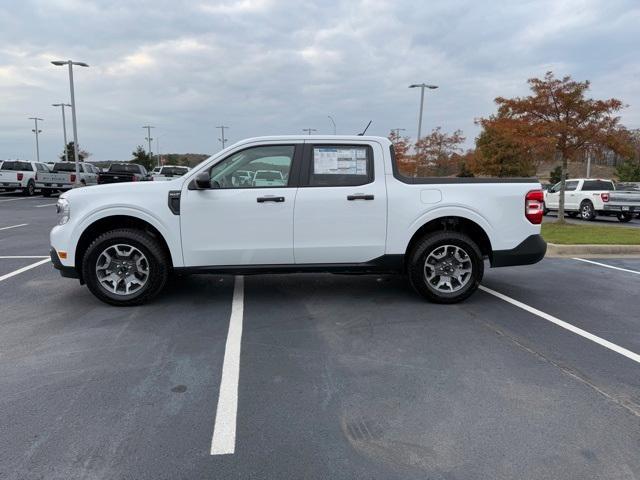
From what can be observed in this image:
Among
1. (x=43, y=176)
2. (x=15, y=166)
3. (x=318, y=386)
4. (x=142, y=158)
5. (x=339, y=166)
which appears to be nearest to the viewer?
(x=318, y=386)

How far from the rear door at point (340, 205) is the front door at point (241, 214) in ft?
0.52

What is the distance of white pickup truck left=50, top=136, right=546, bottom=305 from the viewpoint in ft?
17.4

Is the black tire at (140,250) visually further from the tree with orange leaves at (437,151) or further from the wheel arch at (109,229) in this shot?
the tree with orange leaves at (437,151)

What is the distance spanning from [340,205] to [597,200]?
17273 mm

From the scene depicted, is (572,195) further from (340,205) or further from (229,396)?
(229,396)

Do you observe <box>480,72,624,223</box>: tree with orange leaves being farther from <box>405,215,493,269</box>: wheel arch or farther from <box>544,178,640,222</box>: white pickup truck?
<box>405,215,493,269</box>: wheel arch

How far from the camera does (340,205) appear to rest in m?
5.41

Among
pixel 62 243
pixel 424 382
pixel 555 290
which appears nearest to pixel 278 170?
pixel 62 243

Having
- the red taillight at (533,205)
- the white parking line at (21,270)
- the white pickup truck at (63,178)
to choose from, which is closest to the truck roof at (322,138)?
the red taillight at (533,205)

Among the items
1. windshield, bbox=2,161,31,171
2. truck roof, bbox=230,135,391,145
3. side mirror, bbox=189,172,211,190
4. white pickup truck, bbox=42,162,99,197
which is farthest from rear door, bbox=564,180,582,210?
windshield, bbox=2,161,31,171

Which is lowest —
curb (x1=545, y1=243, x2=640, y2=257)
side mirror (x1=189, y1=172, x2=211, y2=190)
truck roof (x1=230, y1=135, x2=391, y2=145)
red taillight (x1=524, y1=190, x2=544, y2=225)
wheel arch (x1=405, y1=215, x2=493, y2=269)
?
curb (x1=545, y1=243, x2=640, y2=257)

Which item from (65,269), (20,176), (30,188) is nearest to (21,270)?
(65,269)

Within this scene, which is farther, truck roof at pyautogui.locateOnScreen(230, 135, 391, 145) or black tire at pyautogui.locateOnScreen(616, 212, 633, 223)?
black tire at pyautogui.locateOnScreen(616, 212, 633, 223)

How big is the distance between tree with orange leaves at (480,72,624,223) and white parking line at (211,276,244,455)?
41.7 ft
